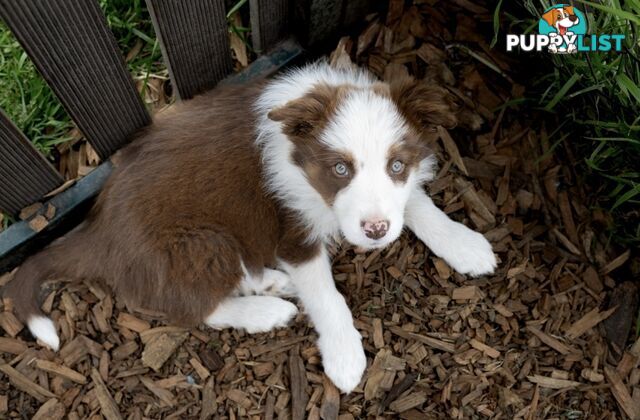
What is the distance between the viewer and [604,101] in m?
2.90

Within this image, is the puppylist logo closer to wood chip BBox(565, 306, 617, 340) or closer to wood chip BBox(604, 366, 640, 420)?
wood chip BBox(565, 306, 617, 340)

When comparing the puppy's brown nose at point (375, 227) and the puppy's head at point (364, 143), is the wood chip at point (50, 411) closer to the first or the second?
the puppy's head at point (364, 143)

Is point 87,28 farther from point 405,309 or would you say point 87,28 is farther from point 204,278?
point 405,309

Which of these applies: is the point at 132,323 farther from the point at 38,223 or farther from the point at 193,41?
the point at 193,41

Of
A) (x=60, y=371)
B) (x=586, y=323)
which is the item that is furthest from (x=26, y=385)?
(x=586, y=323)

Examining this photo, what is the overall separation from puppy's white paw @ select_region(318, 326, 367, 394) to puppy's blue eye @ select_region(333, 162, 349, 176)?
3.07 ft

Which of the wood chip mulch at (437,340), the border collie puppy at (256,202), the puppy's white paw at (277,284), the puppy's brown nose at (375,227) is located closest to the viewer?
the puppy's brown nose at (375,227)

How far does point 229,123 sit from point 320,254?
2.68 feet

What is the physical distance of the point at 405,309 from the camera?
3.18 metres

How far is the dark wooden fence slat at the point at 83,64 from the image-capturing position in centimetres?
225

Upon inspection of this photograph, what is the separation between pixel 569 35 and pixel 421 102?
0.89 metres

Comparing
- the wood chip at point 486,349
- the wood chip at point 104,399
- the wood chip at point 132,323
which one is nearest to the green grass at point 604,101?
the wood chip at point 486,349

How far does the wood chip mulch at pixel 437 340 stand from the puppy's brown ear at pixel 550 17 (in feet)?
2.14

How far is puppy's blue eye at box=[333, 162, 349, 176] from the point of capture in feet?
8.18
